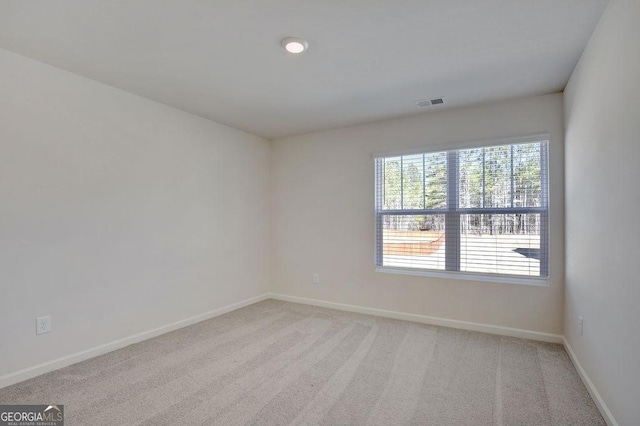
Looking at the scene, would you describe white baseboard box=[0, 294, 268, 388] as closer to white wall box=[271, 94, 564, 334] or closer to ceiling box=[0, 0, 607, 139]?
white wall box=[271, 94, 564, 334]

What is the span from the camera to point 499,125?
3.30 m

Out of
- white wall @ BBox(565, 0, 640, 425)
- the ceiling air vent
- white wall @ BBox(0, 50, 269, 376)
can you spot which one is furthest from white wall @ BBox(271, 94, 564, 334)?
white wall @ BBox(0, 50, 269, 376)

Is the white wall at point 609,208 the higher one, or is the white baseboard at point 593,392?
the white wall at point 609,208

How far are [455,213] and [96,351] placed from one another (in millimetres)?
3729

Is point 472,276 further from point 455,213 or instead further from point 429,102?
point 429,102

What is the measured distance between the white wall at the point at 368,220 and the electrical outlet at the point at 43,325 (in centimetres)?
273

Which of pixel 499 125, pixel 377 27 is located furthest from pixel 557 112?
pixel 377 27

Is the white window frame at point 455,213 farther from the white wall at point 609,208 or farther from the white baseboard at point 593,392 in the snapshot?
the white baseboard at point 593,392

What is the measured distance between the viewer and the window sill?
3165 millimetres

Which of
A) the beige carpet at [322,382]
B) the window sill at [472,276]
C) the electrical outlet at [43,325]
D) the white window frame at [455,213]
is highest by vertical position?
the white window frame at [455,213]

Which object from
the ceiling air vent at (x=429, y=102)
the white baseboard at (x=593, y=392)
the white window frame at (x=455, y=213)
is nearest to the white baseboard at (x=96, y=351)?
the white window frame at (x=455, y=213)

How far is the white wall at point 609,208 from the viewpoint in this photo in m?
1.57

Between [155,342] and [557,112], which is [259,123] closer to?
[155,342]

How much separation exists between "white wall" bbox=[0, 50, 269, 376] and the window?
2104 millimetres
